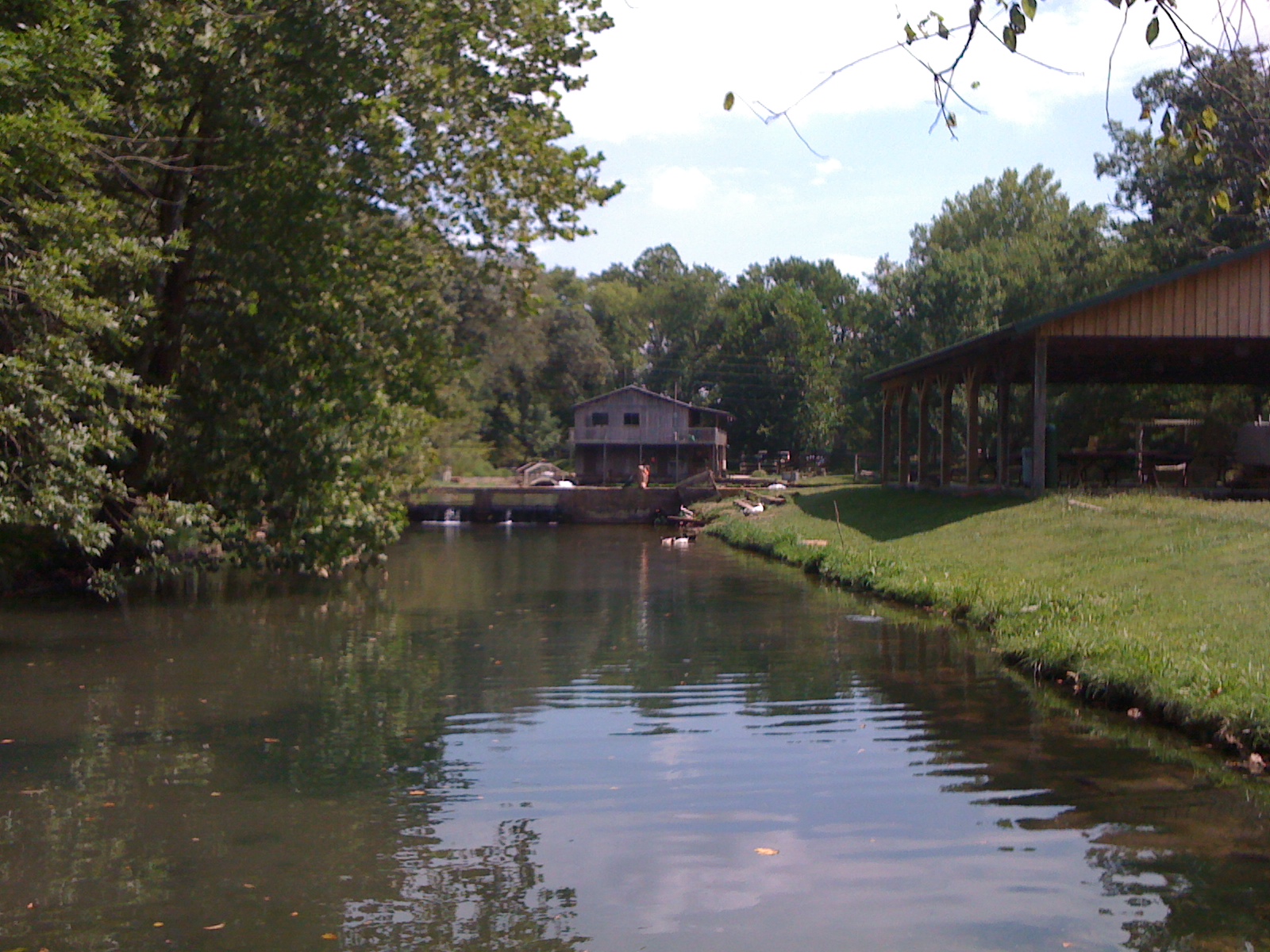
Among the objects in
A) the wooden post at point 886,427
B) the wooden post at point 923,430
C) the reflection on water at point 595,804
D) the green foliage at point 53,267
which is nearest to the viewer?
the reflection on water at point 595,804

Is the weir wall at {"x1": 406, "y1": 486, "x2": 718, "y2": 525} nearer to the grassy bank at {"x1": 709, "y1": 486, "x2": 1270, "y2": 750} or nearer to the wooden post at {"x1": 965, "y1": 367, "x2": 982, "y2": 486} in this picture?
the wooden post at {"x1": 965, "y1": 367, "x2": 982, "y2": 486}

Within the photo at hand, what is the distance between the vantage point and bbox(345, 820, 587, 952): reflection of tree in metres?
5.91

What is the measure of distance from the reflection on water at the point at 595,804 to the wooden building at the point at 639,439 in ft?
173

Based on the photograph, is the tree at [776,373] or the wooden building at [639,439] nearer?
the wooden building at [639,439]

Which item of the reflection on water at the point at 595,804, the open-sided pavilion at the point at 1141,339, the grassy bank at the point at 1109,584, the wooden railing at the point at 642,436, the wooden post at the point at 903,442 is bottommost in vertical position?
the reflection on water at the point at 595,804

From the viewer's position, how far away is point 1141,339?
1006 inches

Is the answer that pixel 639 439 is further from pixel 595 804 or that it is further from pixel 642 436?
pixel 595 804

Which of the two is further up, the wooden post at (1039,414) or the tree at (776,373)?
the tree at (776,373)

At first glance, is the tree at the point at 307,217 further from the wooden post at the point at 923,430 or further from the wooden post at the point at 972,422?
the wooden post at the point at 923,430

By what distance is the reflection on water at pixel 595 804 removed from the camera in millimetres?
6184

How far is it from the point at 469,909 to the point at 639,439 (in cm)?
6244

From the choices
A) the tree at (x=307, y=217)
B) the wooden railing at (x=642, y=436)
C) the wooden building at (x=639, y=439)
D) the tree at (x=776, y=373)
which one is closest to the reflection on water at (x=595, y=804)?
the tree at (x=307, y=217)

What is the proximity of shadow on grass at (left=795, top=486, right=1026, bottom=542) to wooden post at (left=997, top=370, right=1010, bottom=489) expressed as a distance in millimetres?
771

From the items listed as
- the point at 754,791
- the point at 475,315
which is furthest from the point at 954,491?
the point at 475,315
